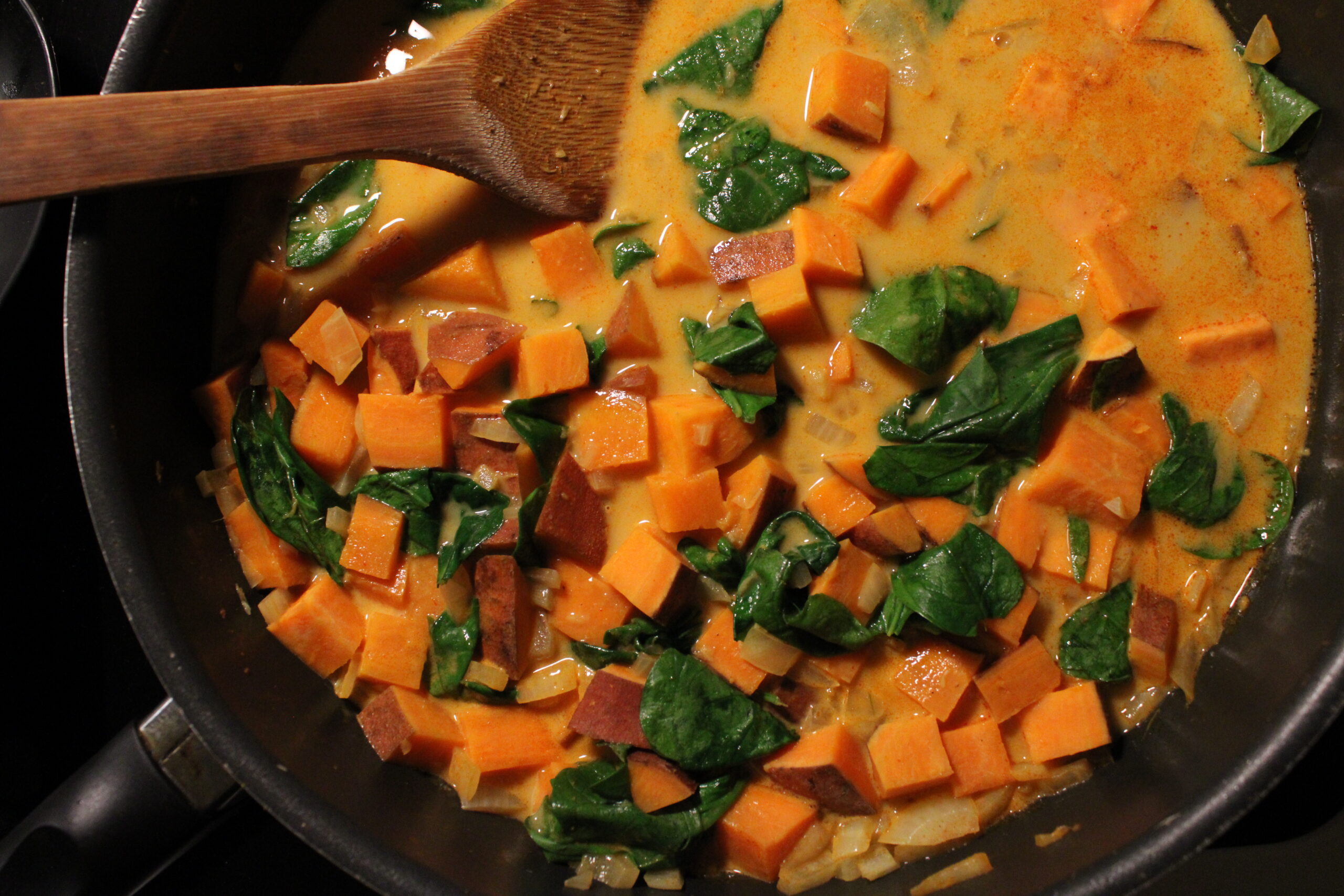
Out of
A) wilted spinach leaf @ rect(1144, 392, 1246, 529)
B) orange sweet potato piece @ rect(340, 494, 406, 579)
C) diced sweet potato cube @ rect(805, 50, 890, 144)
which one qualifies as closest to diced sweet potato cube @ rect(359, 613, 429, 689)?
orange sweet potato piece @ rect(340, 494, 406, 579)

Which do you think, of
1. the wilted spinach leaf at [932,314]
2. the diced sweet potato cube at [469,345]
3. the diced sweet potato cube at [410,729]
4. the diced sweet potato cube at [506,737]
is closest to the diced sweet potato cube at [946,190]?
the wilted spinach leaf at [932,314]

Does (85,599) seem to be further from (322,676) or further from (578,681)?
(578,681)

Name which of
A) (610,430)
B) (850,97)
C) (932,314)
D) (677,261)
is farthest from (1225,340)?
(610,430)

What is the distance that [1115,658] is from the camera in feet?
9.61

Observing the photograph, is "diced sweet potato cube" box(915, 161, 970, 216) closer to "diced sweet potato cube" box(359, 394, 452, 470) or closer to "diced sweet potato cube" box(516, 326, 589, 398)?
"diced sweet potato cube" box(516, 326, 589, 398)

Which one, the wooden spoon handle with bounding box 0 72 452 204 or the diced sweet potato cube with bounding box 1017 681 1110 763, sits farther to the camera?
the diced sweet potato cube with bounding box 1017 681 1110 763

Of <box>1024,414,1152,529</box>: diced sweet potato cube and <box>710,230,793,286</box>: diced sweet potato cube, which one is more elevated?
<box>710,230,793,286</box>: diced sweet potato cube

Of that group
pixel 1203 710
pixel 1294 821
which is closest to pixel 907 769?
pixel 1203 710

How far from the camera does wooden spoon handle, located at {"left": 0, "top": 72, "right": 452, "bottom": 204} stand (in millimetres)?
2299

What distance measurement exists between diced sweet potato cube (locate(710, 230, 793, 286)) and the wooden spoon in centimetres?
47

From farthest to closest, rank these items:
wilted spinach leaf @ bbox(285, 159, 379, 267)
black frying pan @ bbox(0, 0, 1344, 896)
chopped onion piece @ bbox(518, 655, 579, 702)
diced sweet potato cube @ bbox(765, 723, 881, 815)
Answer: wilted spinach leaf @ bbox(285, 159, 379, 267) → chopped onion piece @ bbox(518, 655, 579, 702) → diced sweet potato cube @ bbox(765, 723, 881, 815) → black frying pan @ bbox(0, 0, 1344, 896)

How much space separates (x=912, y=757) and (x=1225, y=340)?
1.67 metres

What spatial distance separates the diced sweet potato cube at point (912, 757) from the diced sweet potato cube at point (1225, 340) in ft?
4.77

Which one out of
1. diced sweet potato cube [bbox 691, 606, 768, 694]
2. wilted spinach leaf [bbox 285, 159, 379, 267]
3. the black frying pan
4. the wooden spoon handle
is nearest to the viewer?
the wooden spoon handle
